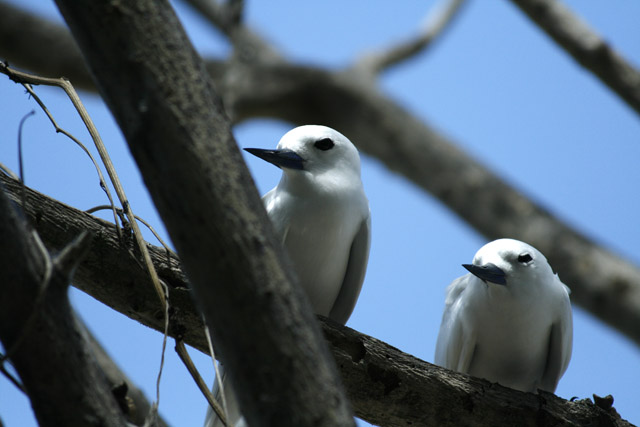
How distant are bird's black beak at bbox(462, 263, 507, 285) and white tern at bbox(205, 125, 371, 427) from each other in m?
0.44

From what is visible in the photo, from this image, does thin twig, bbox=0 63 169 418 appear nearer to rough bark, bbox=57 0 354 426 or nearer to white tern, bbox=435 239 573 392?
rough bark, bbox=57 0 354 426

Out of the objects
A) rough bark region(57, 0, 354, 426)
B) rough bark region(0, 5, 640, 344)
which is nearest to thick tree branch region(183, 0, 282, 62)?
rough bark region(0, 5, 640, 344)

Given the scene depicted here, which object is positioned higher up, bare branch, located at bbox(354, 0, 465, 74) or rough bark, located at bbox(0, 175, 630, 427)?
bare branch, located at bbox(354, 0, 465, 74)

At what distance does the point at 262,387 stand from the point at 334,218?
64.8 inches

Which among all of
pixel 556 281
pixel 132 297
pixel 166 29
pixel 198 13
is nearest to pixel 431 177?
pixel 198 13

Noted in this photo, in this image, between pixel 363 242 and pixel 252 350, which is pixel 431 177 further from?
pixel 252 350

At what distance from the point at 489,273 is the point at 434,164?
510cm

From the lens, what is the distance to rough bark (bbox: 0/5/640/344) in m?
7.00

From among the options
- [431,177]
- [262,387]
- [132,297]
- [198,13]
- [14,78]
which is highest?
[198,13]

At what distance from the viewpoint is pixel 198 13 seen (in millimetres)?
9109

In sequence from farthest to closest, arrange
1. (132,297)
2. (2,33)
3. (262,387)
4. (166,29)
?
(2,33), (132,297), (166,29), (262,387)

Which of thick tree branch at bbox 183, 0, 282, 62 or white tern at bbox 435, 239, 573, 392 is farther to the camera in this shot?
thick tree branch at bbox 183, 0, 282, 62

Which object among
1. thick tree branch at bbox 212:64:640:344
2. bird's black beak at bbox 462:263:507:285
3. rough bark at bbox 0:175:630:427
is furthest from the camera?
thick tree branch at bbox 212:64:640:344

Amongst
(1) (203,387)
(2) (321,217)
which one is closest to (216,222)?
(1) (203,387)
